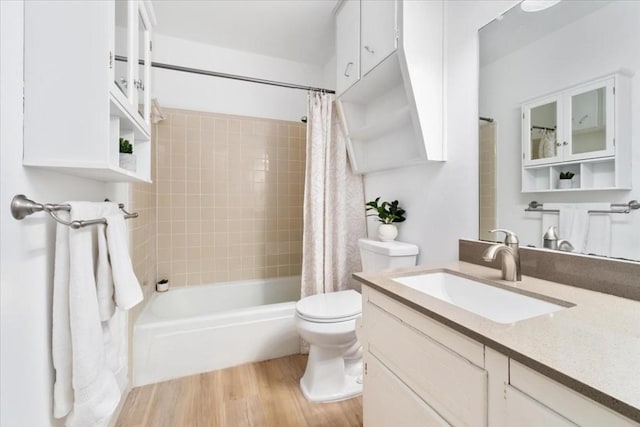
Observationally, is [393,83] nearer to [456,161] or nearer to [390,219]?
[456,161]

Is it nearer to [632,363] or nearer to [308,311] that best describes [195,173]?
[308,311]

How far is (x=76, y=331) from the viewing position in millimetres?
795

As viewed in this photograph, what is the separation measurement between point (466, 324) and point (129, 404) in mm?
1813

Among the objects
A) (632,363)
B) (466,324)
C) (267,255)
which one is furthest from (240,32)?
(632,363)

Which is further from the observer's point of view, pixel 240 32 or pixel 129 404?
pixel 240 32

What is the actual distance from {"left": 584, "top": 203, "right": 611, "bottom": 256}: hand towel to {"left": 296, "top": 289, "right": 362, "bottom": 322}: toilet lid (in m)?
1.01

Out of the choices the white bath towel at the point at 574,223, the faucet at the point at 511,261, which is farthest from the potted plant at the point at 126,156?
the white bath towel at the point at 574,223

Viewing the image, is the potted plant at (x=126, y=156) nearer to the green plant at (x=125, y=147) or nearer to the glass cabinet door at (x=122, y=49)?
the green plant at (x=125, y=147)

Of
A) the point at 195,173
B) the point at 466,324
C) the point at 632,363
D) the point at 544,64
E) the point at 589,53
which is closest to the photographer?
the point at 632,363

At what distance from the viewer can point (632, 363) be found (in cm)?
47

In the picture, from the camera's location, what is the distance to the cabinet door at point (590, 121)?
2.83ft

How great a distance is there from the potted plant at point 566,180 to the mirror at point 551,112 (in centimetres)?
1

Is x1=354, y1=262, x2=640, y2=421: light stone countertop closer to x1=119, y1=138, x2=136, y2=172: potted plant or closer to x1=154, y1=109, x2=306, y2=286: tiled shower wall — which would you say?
x1=119, y1=138, x2=136, y2=172: potted plant

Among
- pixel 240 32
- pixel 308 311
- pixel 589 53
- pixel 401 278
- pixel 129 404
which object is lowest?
pixel 129 404
